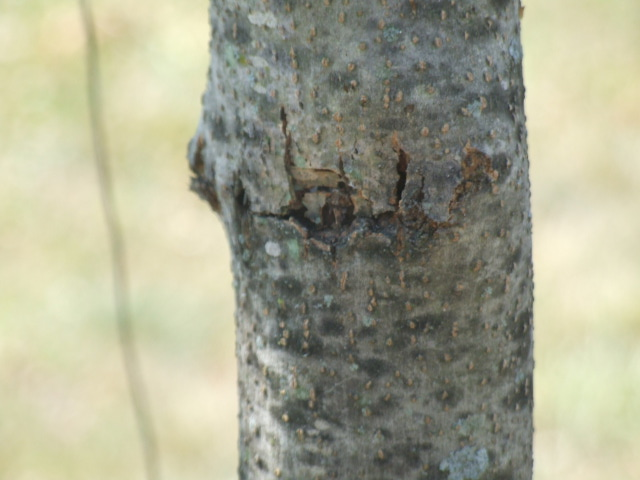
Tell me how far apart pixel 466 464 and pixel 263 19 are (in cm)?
53

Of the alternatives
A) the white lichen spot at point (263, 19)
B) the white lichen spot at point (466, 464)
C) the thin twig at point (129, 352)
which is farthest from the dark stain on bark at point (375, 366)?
the thin twig at point (129, 352)

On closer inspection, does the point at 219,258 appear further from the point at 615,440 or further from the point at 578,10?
the point at 578,10

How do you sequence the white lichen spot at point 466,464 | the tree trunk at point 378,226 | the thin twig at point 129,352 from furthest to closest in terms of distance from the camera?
the thin twig at point 129,352 → the white lichen spot at point 466,464 → the tree trunk at point 378,226

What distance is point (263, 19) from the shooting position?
0.80m

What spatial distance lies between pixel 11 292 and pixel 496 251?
8.50ft

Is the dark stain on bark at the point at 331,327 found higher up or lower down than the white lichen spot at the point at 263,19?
lower down

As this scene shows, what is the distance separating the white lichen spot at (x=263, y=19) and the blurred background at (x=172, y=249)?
187 centimetres

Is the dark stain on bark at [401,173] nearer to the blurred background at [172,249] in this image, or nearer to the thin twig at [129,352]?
the thin twig at [129,352]

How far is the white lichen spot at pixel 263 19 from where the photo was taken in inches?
31.4

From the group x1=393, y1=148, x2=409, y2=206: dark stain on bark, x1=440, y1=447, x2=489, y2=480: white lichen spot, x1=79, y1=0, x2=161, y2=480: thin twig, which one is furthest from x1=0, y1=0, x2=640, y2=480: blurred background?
x1=393, y1=148, x2=409, y2=206: dark stain on bark

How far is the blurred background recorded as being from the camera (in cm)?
252

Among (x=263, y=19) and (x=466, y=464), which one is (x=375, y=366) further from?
(x=263, y=19)

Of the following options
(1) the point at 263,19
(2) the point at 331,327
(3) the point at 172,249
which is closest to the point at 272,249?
(2) the point at 331,327

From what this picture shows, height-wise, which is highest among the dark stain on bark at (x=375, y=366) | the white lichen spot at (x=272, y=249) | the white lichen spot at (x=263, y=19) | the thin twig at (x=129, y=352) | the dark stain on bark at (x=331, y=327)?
the thin twig at (x=129, y=352)
